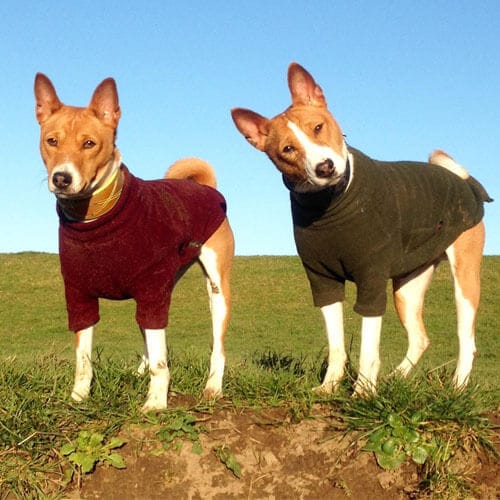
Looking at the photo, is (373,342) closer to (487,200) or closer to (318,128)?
(318,128)

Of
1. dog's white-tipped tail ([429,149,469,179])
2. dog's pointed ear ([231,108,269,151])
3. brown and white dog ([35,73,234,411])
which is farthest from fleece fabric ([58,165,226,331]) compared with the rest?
dog's white-tipped tail ([429,149,469,179])

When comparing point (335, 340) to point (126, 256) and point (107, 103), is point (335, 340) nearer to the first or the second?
point (126, 256)

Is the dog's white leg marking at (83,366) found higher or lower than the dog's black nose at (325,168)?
lower

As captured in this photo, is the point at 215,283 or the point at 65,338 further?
the point at 65,338

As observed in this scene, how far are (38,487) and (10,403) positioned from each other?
62 cm

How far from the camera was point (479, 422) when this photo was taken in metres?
4.92

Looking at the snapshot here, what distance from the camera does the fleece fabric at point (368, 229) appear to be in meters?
5.12

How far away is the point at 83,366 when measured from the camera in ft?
17.1

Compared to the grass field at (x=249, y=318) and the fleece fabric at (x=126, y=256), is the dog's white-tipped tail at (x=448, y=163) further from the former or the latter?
the grass field at (x=249, y=318)

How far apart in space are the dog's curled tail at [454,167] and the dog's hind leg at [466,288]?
22.9 inches

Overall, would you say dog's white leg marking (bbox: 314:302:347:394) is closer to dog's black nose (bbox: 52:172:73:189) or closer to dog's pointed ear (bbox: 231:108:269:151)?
dog's pointed ear (bbox: 231:108:269:151)

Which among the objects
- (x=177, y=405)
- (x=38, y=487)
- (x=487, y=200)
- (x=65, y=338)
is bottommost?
(x=65, y=338)

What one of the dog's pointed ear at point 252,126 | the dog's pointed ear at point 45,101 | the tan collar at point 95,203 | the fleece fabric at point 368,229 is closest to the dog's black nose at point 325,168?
the fleece fabric at point 368,229

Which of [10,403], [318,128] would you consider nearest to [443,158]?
[318,128]
